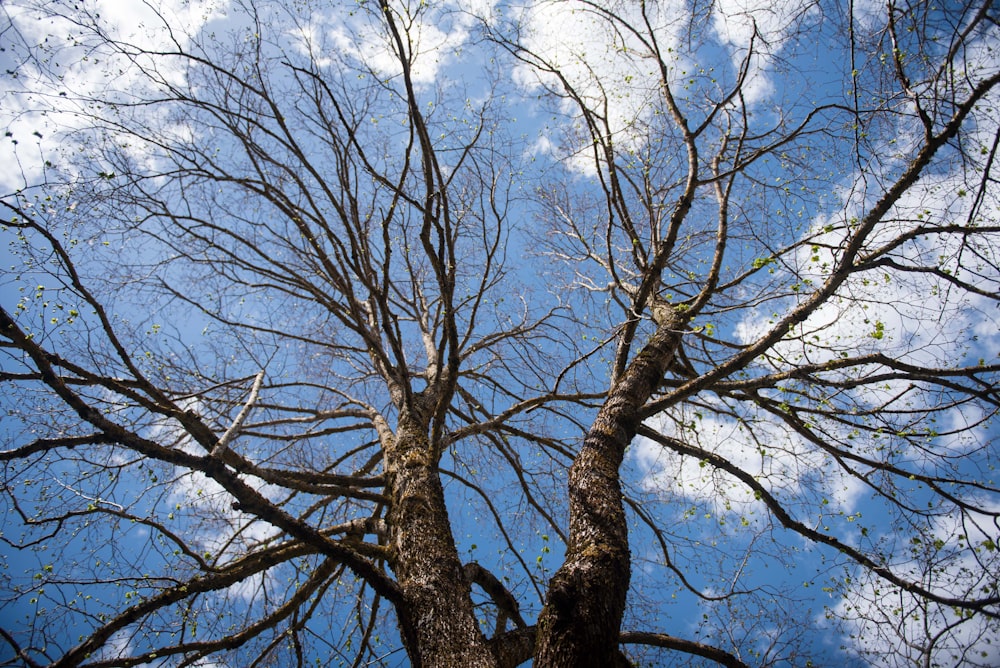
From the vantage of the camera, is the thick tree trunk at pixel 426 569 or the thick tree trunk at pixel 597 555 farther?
the thick tree trunk at pixel 426 569

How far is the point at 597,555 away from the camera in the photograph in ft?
8.55

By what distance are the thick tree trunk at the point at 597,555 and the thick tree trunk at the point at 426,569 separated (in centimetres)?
49

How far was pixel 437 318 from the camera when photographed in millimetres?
6422

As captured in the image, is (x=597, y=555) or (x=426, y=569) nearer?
(x=597, y=555)

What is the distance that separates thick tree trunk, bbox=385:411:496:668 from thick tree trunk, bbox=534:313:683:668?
49 cm

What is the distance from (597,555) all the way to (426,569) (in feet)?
3.44

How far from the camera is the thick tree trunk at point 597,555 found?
2275mm

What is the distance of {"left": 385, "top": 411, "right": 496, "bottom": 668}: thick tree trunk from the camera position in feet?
8.52

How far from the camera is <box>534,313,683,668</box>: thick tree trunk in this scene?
2275mm

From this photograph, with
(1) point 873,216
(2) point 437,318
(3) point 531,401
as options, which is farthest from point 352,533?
(1) point 873,216

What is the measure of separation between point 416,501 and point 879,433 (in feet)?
11.4

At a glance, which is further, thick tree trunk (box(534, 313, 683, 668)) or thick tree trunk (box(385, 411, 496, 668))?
thick tree trunk (box(385, 411, 496, 668))

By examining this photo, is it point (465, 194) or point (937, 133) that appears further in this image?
point (465, 194)

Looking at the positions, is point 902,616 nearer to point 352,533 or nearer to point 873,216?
point 873,216
